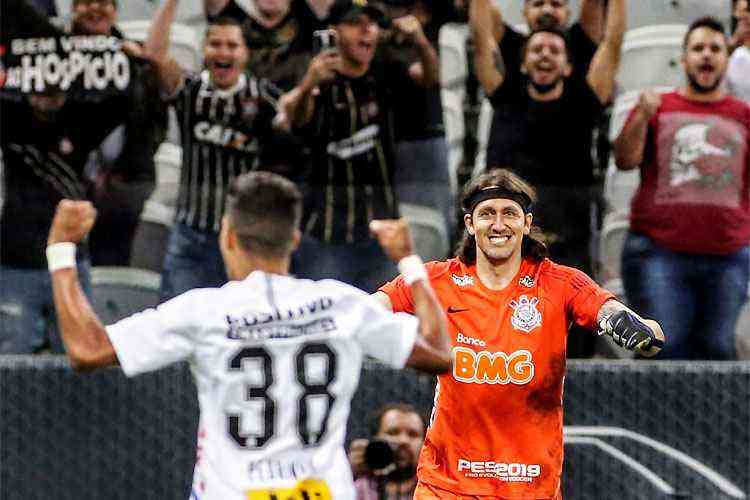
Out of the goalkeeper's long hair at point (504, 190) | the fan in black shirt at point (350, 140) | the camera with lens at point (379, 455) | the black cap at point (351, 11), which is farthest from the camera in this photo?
the black cap at point (351, 11)

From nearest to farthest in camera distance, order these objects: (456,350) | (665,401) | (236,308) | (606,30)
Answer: (236,308), (456,350), (665,401), (606,30)

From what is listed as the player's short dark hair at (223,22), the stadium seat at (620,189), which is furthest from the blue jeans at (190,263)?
the stadium seat at (620,189)

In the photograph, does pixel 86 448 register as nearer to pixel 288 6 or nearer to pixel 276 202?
pixel 288 6

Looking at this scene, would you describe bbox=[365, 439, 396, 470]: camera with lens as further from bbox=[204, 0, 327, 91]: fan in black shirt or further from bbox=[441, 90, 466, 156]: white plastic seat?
bbox=[204, 0, 327, 91]: fan in black shirt

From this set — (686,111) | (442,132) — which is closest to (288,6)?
(442,132)

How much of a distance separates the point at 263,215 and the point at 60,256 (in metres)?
0.58

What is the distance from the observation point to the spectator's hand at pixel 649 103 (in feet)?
24.5

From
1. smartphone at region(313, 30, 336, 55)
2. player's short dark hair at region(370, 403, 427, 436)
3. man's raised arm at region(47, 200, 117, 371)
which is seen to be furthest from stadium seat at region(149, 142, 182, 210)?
man's raised arm at region(47, 200, 117, 371)

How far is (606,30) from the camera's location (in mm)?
7801

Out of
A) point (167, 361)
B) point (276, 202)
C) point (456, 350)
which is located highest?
point (276, 202)

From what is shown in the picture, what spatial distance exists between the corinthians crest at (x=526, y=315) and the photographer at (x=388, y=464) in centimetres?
170

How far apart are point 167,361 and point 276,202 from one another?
0.54 meters

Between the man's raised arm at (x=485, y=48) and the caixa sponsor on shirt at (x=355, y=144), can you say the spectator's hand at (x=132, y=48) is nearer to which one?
the caixa sponsor on shirt at (x=355, y=144)

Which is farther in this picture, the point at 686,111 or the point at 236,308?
the point at 686,111
